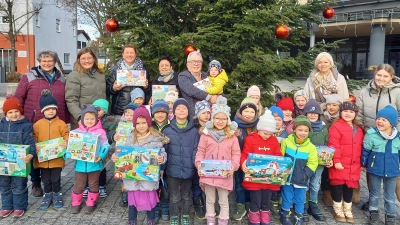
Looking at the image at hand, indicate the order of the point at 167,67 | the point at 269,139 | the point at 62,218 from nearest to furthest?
1. the point at 269,139
2. the point at 62,218
3. the point at 167,67

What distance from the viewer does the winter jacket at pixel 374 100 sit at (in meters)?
4.77

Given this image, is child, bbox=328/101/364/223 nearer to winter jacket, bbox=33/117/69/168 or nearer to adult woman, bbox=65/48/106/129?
adult woman, bbox=65/48/106/129

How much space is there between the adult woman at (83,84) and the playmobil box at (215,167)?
2077mm

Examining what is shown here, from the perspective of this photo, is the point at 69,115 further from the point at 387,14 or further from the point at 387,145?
the point at 387,14

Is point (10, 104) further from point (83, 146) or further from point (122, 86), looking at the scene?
point (122, 86)

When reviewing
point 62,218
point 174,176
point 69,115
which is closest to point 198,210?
point 174,176

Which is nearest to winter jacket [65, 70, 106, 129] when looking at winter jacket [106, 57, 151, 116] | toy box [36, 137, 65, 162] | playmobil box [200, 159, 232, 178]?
winter jacket [106, 57, 151, 116]

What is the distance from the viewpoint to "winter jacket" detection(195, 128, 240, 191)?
4117 millimetres

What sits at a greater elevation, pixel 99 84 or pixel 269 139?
pixel 99 84

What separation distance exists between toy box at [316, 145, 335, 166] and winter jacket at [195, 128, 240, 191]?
1.09m

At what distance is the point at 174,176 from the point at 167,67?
1681mm

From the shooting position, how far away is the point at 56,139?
15.3ft

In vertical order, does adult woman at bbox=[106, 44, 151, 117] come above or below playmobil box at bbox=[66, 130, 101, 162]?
above

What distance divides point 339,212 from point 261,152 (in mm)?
1483
